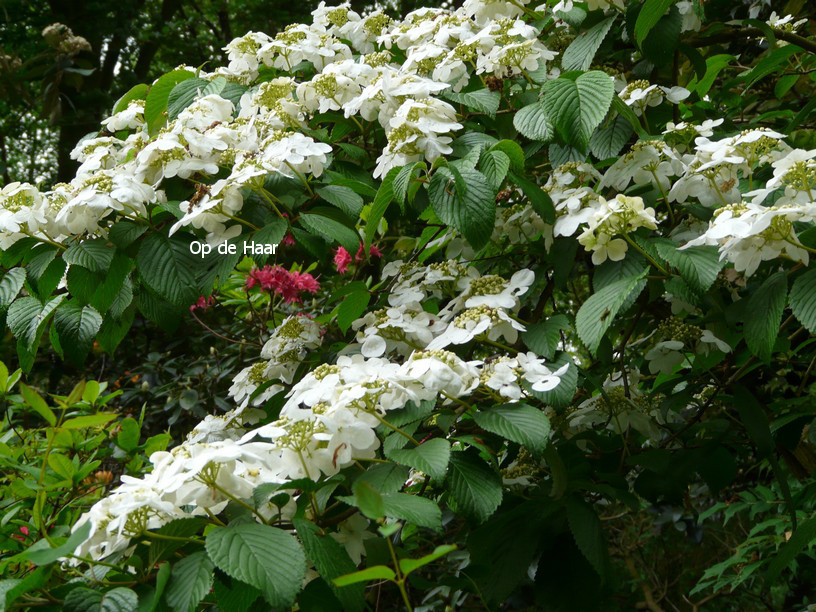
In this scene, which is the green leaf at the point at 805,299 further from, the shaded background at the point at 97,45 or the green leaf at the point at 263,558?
the shaded background at the point at 97,45

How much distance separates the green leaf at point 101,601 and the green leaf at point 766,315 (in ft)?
2.57

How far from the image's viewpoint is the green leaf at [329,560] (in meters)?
0.82

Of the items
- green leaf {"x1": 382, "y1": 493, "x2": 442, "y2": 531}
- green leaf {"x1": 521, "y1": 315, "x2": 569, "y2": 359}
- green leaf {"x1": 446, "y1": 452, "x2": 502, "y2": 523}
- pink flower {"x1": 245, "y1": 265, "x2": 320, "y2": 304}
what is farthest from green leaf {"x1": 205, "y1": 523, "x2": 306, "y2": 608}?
pink flower {"x1": 245, "y1": 265, "x2": 320, "y2": 304}

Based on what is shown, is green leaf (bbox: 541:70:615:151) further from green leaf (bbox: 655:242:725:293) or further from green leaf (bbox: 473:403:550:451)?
green leaf (bbox: 473:403:550:451)

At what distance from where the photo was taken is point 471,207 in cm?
112

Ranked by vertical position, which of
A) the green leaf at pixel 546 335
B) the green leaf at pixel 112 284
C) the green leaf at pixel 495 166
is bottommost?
the green leaf at pixel 546 335

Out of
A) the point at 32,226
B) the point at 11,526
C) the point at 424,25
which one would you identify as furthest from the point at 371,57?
the point at 11,526

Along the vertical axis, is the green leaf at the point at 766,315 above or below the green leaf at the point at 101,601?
above

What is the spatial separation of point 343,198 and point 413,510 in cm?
61

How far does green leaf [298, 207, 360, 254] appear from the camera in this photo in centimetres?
119

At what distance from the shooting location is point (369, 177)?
57.7 inches

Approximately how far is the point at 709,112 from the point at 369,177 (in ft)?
2.32

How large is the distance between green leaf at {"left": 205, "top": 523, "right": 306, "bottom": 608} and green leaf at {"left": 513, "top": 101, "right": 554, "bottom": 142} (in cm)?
74

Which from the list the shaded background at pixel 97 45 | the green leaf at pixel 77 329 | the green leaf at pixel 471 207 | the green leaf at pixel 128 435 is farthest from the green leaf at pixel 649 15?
the shaded background at pixel 97 45
